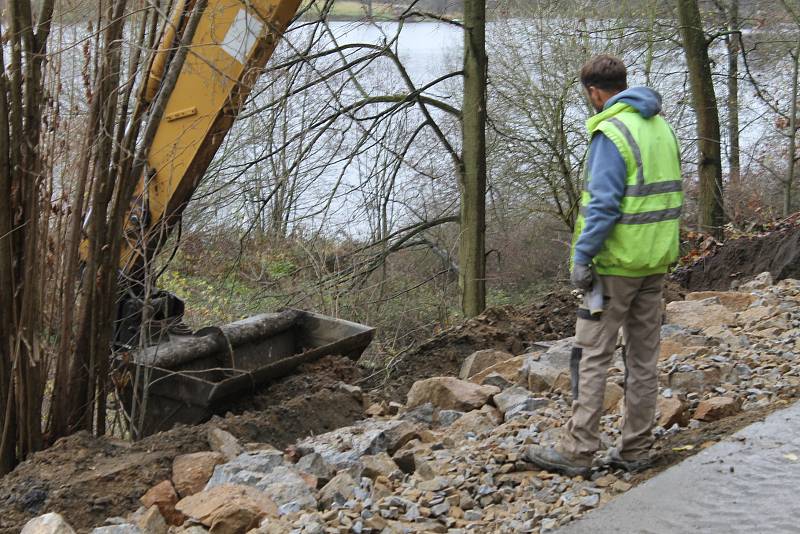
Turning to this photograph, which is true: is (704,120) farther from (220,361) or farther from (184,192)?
(184,192)

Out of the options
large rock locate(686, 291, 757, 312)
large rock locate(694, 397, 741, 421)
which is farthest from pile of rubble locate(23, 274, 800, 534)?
large rock locate(686, 291, 757, 312)

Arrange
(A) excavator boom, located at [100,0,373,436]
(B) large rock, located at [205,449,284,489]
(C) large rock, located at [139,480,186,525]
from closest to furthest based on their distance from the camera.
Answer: (C) large rock, located at [139,480,186,525] < (B) large rock, located at [205,449,284,489] < (A) excavator boom, located at [100,0,373,436]

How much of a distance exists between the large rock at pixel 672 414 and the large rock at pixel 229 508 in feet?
7.23

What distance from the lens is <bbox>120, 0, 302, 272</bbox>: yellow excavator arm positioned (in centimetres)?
686

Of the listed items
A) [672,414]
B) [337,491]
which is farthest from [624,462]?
[337,491]

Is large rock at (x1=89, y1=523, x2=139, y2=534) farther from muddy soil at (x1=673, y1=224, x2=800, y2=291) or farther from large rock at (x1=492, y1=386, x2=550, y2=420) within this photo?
muddy soil at (x1=673, y1=224, x2=800, y2=291)

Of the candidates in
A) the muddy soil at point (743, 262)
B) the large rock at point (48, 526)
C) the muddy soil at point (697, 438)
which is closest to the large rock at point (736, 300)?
the muddy soil at point (743, 262)

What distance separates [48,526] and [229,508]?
85 centimetres

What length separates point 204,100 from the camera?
7.12 meters

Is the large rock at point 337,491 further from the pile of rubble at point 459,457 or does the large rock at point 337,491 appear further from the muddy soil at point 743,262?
the muddy soil at point 743,262

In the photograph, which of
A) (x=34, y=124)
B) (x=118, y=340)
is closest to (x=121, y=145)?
(x=34, y=124)

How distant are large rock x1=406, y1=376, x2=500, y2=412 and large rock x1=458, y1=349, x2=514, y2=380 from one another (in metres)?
1.08

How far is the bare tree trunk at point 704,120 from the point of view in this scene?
12.9m

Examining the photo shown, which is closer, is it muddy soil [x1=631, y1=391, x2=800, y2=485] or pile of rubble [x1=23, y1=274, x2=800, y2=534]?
pile of rubble [x1=23, y1=274, x2=800, y2=534]
